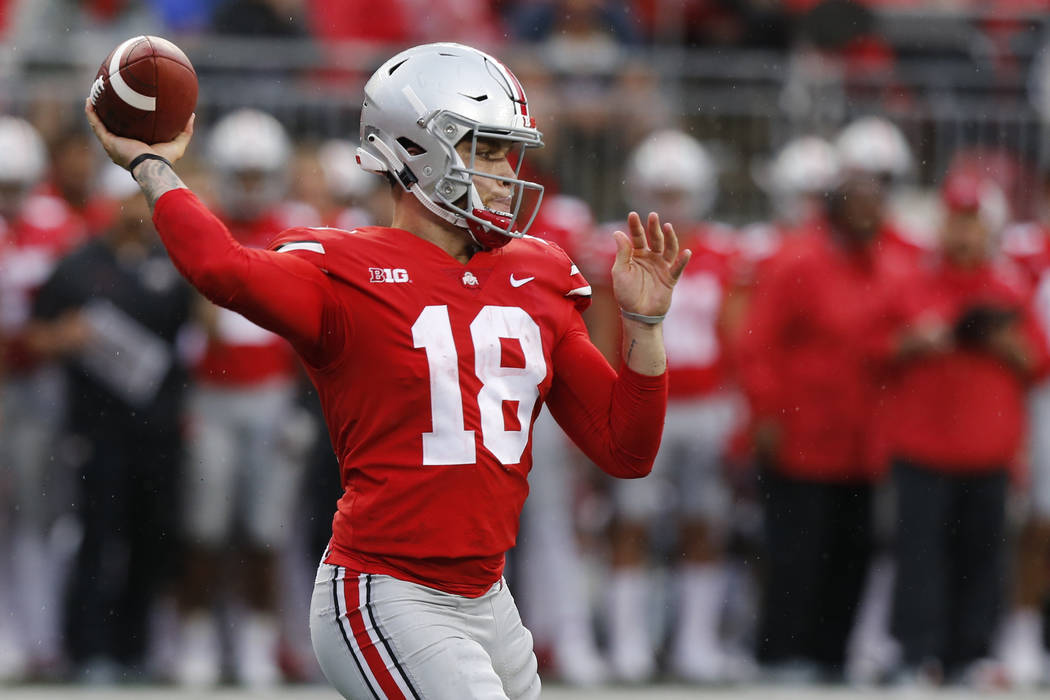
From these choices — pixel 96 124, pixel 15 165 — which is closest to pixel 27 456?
pixel 15 165

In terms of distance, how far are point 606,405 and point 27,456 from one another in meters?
3.75

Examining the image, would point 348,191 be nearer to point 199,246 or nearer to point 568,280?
point 568,280

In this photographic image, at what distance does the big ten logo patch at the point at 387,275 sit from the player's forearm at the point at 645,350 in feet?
1.60

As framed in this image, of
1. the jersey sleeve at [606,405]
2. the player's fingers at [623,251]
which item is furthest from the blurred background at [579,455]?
the player's fingers at [623,251]

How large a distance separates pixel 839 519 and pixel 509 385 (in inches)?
145

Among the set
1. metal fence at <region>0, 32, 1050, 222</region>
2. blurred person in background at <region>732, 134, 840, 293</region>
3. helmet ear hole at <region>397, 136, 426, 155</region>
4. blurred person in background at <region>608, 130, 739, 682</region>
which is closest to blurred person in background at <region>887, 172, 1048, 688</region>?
blurred person in background at <region>732, 134, 840, 293</region>

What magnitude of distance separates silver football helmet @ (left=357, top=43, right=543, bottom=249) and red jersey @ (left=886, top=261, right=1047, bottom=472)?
3.48 meters

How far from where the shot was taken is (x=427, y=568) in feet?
10.7

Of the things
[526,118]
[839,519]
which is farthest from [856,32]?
[526,118]

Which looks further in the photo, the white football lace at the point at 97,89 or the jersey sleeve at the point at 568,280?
the jersey sleeve at the point at 568,280

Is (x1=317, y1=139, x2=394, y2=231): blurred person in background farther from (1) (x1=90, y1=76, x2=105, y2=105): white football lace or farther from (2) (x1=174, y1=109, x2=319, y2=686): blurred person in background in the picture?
(1) (x1=90, y1=76, x2=105, y2=105): white football lace

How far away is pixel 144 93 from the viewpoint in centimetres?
324

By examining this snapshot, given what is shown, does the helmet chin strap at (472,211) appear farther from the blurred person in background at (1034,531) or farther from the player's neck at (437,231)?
the blurred person in background at (1034,531)

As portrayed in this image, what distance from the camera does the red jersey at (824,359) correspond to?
6.60 meters
